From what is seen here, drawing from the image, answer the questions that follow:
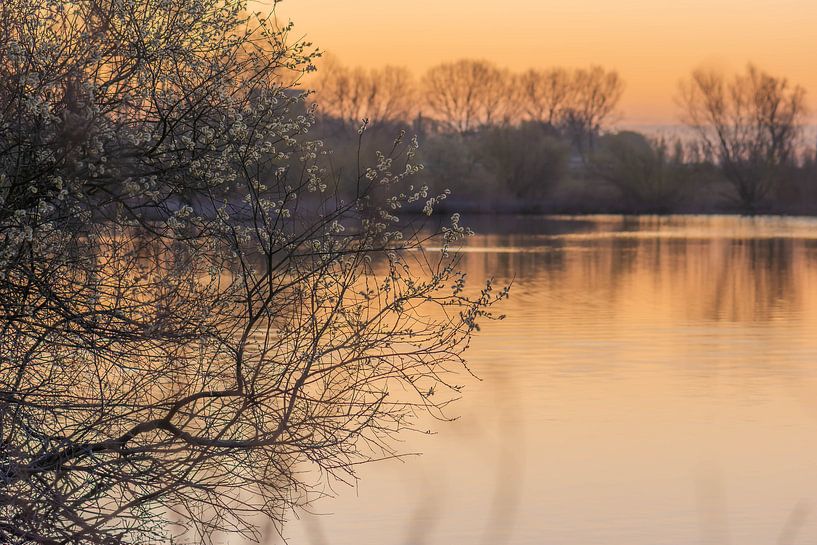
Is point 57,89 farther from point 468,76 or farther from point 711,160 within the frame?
point 468,76

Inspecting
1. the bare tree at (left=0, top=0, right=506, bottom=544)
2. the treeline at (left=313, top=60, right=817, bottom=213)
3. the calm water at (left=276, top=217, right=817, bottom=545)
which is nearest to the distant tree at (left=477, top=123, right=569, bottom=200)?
the treeline at (left=313, top=60, right=817, bottom=213)

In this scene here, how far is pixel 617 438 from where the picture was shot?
38.1 ft

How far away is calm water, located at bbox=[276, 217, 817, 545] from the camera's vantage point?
9078 millimetres

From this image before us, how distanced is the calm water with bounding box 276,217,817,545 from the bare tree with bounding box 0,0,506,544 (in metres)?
1.06

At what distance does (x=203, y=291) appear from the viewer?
22.1 ft

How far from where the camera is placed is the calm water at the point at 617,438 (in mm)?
9078

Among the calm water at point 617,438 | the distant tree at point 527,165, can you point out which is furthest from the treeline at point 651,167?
the calm water at point 617,438

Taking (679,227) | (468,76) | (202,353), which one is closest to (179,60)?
(202,353)

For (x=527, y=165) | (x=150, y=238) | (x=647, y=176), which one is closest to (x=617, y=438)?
(x=150, y=238)

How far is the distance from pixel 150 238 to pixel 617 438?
243 inches

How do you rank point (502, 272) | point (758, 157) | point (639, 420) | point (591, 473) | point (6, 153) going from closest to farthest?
point (6, 153) < point (591, 473) < point (639, 420) < point (502, 272) < point (758, 157)

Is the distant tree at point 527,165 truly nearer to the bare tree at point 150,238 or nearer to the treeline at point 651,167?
the treeline at point 651,167

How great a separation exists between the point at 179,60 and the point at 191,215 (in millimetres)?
822

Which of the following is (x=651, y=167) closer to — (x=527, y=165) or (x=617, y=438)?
(x=527, y=165)
